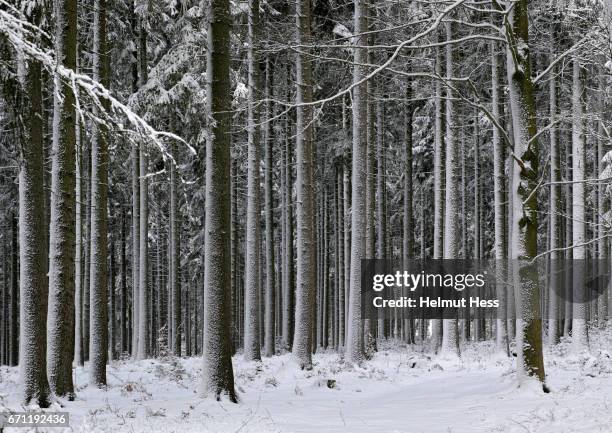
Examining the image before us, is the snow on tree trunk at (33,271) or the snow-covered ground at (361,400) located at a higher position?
the snow on tree trunk at (33,271)

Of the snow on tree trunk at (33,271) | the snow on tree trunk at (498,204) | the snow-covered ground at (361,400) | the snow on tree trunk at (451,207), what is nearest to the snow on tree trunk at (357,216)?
the snow-covered ground at (361,400)

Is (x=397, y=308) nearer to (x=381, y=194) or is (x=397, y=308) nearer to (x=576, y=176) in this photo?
(x=381, y=194)

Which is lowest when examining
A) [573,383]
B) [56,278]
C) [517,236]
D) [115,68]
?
[573,383]

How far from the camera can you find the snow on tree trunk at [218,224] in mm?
9789

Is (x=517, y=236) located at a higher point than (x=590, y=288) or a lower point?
higher

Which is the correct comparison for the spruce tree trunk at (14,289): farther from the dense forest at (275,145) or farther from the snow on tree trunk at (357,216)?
Answer: the snow on tree trunk at (357,216)

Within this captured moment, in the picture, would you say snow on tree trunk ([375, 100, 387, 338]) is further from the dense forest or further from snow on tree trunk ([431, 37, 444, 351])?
snow on tree trunk ([431, 37, 444, 351])

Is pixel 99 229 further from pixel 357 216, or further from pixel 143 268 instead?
pixel 143 268

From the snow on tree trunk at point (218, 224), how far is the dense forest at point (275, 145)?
0.03 metres

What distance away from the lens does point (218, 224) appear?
9875 mm

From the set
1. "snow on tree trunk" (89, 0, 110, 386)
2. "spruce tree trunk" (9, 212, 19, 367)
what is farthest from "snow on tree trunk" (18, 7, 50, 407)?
"spruce tree trunk" (9, 212, 19, 367)

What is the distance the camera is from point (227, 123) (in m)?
10.1

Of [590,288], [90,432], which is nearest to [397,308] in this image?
[590,288]

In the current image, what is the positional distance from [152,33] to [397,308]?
65.6ft
